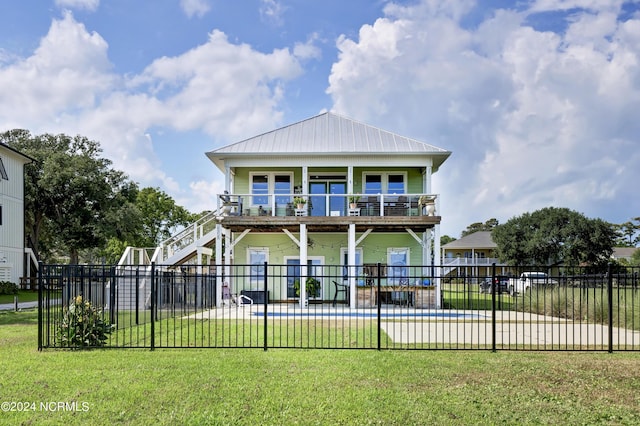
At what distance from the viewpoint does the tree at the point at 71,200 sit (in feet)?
132

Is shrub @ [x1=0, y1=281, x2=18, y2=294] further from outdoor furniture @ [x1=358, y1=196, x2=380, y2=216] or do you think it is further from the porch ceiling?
outdoor furniture @ [x1=358, y1=196, x2=380, y2=216]

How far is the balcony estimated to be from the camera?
858 inches

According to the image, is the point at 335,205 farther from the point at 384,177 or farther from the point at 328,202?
the point at 384,177

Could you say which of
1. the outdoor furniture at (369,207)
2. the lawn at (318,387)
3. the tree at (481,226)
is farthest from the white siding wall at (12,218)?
the tree at (481,226)

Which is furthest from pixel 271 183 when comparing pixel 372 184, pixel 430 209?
pixel 430 209

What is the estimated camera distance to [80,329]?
10492 millimetres

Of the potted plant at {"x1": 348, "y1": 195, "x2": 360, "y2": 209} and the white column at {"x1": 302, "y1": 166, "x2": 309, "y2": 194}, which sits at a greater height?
the white column at {"x1": 302, "y1": 166, "x2": 309, "y2": 194}

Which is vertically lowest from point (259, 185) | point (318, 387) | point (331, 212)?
point (318, 387)

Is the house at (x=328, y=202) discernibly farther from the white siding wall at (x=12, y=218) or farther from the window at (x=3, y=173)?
the white siding wall at (x=12, y=218)

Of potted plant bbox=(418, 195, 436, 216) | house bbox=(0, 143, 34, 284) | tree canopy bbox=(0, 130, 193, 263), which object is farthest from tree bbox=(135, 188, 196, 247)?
potted plant bbox=(418, 195, 436, 216)

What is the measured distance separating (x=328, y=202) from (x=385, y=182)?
155 inches

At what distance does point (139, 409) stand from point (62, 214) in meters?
39.4

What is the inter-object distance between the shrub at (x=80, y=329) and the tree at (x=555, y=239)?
4530cm

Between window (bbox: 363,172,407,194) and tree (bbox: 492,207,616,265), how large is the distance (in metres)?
28.7
